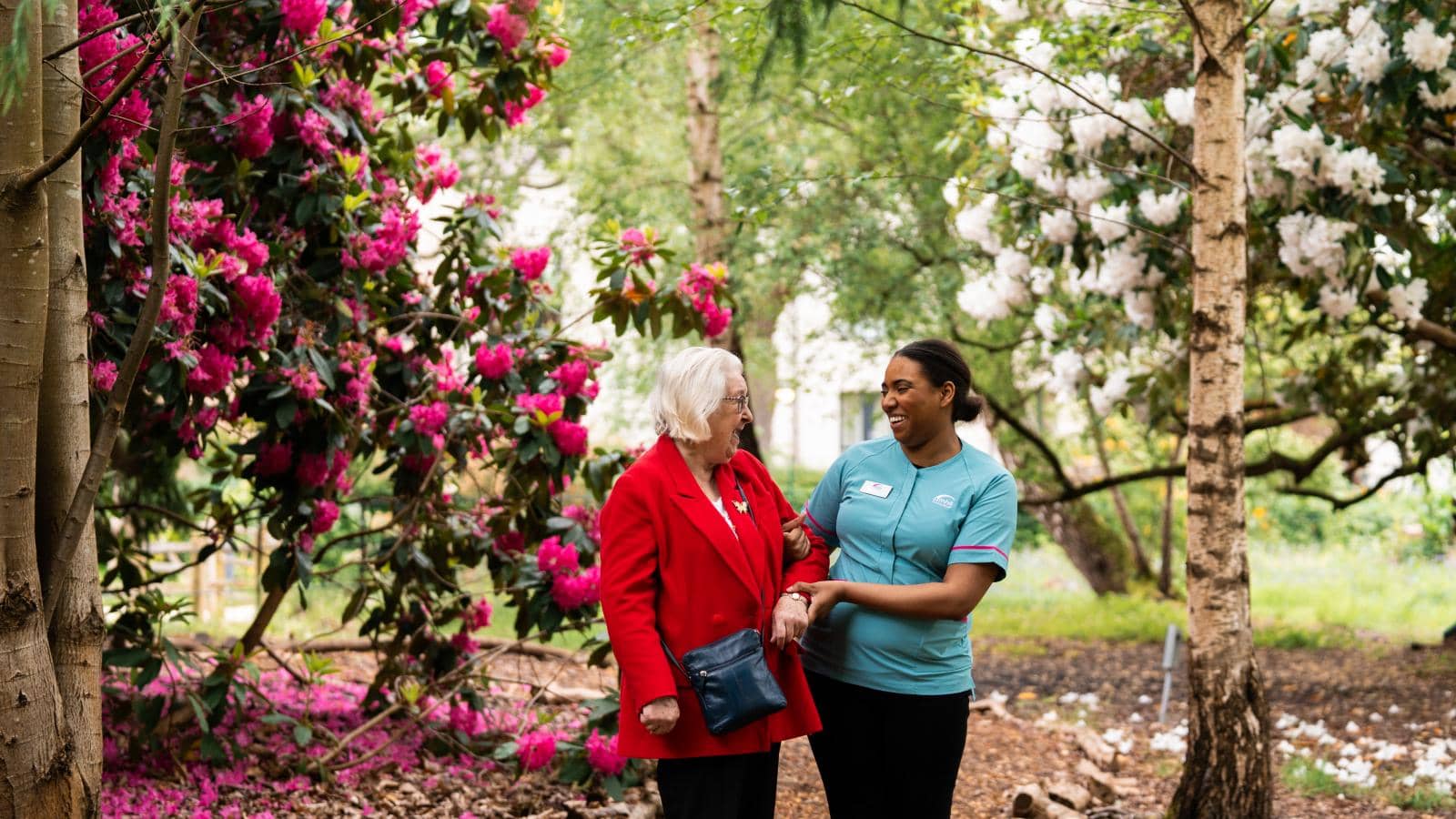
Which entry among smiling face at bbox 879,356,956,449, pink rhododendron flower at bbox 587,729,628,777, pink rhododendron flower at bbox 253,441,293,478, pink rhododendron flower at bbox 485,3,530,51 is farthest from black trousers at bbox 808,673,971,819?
pink rhododendron flower at bbox 485,3,530,51

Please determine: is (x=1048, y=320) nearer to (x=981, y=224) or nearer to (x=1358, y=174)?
(x=981, y=224)

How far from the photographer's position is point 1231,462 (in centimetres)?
435

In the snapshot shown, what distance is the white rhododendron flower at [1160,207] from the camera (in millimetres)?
5680

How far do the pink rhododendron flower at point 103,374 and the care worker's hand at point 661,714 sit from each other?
1837mm

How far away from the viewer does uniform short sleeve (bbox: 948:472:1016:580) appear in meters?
2.87

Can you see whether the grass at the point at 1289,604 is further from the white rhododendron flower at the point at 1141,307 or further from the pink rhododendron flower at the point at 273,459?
the pink rhododendron flower at the point at 273,459

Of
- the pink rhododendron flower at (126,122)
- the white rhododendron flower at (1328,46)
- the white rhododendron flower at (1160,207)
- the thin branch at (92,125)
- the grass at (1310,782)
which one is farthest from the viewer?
the white rhododendron flower at (1160,207)

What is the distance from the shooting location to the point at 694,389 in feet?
9.01

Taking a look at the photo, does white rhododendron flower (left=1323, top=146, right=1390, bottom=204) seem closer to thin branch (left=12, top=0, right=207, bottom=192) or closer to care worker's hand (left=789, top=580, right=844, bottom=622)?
care worker's hand (left=789, top=580, right=844, bottom=622)

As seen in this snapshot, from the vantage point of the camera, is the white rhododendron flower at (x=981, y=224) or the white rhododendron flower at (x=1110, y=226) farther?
the white rhododendron flower at (x=981, y=224)

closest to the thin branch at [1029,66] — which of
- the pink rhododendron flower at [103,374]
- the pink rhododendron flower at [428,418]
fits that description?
the pink rhododendron flower at [428,418]

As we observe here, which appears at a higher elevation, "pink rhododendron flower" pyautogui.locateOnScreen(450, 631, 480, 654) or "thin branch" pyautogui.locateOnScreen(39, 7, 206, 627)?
"thin branch" pyautogui.locateOnScreen(39, 7, 206, 627)

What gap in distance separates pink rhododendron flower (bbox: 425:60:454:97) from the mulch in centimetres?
234

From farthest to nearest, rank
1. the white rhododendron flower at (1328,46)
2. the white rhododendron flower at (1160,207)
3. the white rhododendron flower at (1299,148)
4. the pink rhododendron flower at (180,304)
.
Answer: the white rhododendron flower at (1160,207), the white rhododendron flower at (1328,46), the white rhododendron flower at (1299,148), the pink rhododendron flower at (180,304)
